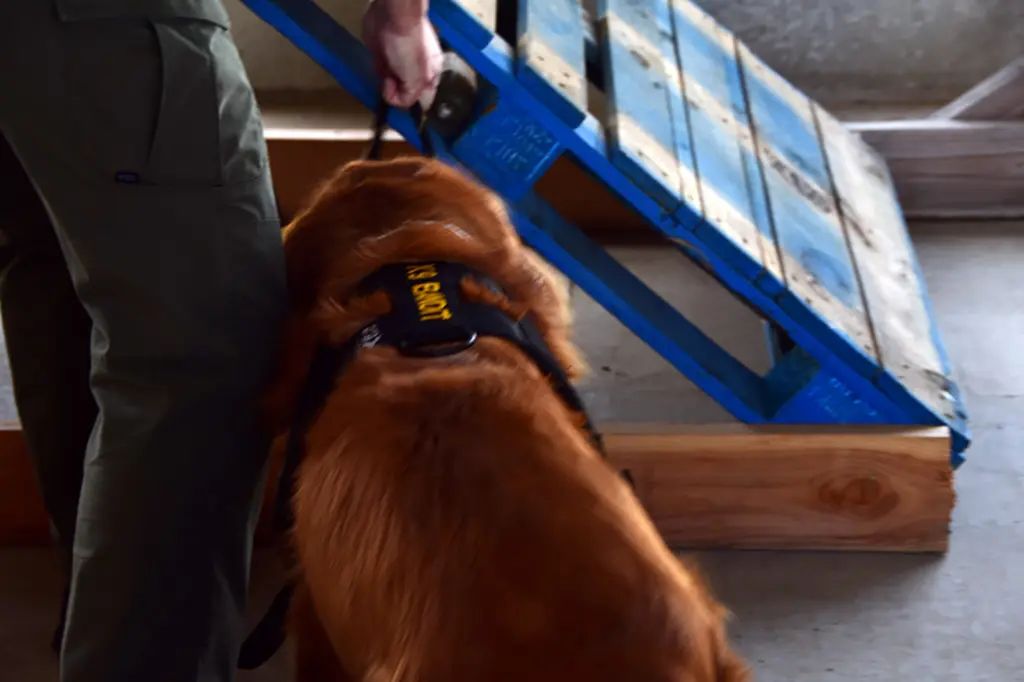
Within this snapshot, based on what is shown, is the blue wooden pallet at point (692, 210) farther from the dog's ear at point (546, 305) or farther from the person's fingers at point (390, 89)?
the dog's ear at point (546, 305)

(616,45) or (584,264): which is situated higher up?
(616,45)

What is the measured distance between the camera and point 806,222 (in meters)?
1.55

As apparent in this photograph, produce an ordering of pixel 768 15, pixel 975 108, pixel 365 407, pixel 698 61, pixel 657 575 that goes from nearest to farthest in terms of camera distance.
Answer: pixel 657 575 < pixel 365 407 < pixel 698 61 < pixel 975 108 < pixel 768 15

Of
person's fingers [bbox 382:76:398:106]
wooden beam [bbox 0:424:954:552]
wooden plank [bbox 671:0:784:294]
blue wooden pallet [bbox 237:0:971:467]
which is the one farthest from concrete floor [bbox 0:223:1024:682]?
person's fingers [bbox 382:76:398:106]

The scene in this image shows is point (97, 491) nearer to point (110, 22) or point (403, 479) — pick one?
point (403, 479)

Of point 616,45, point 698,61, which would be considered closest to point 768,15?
point 698,61

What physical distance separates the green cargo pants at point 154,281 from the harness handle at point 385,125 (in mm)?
333

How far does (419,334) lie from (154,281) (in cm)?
25

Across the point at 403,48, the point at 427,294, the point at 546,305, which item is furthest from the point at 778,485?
the point at 403,48

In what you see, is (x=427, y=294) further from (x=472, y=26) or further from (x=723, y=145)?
(x=723, y=145)

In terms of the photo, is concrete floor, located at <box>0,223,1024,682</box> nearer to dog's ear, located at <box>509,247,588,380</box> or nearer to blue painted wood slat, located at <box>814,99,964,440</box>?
blue painted wood slat, located at <box>814,99,964,440</box>

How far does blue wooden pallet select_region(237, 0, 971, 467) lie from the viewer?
132cm

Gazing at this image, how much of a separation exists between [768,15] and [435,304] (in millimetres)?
1882

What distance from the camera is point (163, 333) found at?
91 cm
